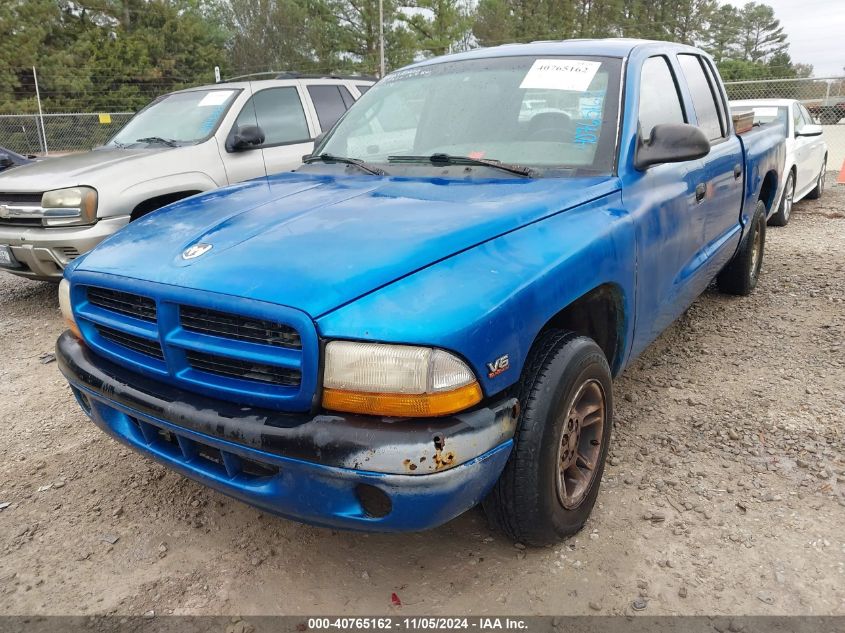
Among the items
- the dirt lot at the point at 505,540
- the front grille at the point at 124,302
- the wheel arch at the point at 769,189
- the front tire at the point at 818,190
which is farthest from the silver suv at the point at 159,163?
the front tire at the point at 818,190

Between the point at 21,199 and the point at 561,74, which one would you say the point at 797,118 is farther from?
the point at 21,199

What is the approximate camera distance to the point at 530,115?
2.90 metres

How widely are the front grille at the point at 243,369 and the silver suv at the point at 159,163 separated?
333cm

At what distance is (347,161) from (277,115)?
3467mm

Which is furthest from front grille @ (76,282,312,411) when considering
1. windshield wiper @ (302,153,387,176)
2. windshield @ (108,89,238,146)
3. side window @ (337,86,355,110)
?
side window @ (337,86,355,110)

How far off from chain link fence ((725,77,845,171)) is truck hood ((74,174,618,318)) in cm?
1490

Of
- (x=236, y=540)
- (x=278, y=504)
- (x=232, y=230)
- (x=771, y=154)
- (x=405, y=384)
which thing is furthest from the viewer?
(x=771, y=154)

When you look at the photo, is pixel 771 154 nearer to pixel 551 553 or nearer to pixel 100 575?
pixel 551 553

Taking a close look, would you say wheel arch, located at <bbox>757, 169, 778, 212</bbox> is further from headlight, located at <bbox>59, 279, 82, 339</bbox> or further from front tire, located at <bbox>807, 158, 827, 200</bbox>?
front tire, located at <bbox>807, 158, 827, 200</bbox>

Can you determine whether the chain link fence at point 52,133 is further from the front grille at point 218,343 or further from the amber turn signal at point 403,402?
the amber turn signal at point 403,402

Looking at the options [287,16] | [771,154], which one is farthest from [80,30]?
[771,154]

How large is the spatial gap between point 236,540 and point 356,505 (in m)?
0.92

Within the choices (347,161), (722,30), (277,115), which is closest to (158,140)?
(277,115)

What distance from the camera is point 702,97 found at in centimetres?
388
